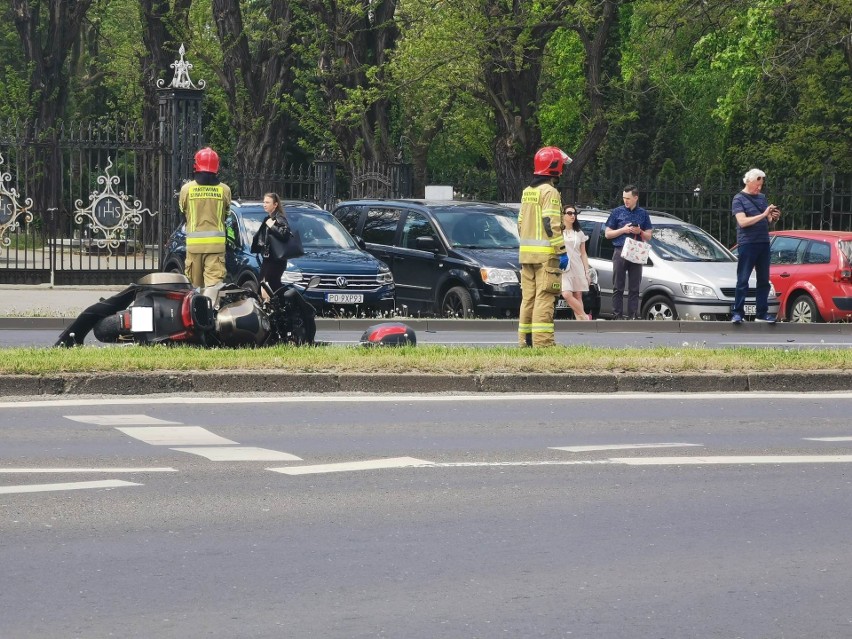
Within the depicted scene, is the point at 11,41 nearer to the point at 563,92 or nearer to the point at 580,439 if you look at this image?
the point at 563,92

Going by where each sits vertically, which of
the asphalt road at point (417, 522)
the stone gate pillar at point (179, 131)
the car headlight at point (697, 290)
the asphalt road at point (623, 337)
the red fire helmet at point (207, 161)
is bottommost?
the asphalt road at point (623, 337)

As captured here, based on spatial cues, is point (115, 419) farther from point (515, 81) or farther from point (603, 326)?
point (515, 81)

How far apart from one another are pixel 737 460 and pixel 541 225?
528 centimetres

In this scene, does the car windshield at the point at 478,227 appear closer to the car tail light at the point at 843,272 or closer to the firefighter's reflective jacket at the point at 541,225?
the car tail light at the point at 843,272

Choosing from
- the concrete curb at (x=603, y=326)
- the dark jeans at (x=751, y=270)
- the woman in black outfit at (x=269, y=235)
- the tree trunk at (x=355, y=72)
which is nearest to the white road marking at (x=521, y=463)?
the woman in black outfit at (x=269, y=235)

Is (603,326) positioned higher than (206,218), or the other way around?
(206,218)

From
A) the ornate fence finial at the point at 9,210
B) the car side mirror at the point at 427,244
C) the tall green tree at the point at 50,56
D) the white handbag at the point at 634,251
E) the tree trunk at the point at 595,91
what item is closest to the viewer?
the white handbag at the point at 634,251

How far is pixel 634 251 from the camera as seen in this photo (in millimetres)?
20219

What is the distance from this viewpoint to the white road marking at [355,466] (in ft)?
28.0

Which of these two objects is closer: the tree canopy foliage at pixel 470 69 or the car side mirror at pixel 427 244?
the car side mirror at pixel 427 244

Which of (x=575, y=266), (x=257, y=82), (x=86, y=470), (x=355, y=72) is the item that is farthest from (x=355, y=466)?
(x=257, y=82)

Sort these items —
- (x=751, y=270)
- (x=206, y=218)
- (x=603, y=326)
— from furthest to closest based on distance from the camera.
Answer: (x=603, y=326)
(x=751, y=270)
(x=206, y=218)

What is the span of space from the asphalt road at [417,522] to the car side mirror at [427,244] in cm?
971

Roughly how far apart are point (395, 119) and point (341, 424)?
1521 inches
